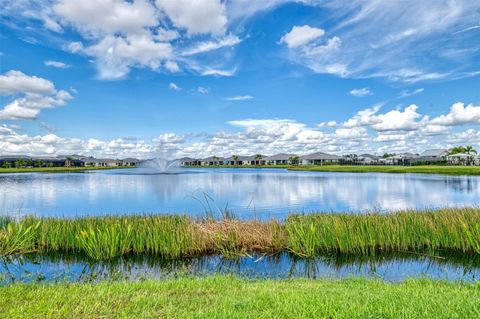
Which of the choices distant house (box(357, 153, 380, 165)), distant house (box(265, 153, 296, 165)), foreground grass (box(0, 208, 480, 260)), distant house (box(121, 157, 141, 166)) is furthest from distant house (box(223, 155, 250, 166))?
foreground grass (box(0, 208, 480, 260))

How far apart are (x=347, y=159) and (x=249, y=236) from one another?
139884 mm

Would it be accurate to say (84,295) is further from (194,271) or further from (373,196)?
(373,196)

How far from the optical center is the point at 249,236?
1252 cm

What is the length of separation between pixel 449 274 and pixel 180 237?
28.1ft

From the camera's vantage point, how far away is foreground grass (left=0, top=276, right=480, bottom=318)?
185 inches

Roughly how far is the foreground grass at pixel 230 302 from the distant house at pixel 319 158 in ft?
460

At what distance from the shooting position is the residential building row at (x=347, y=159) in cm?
10078

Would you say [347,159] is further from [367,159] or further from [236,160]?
[236,160]

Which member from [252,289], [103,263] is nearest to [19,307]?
[252,289]

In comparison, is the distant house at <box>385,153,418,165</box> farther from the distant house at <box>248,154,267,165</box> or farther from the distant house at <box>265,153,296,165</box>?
the distant house at <box>248,154,267,165</box>

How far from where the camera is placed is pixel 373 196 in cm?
3148

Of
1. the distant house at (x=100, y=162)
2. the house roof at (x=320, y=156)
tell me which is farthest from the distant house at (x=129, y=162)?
the house roof at (x=320, y=156)

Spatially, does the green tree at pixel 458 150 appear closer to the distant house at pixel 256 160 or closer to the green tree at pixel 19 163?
the distant house at pixel 256 160

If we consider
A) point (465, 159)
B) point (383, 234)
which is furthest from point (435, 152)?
point (383, 234)
